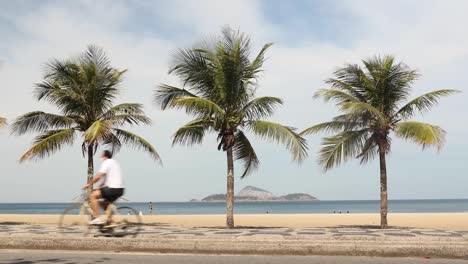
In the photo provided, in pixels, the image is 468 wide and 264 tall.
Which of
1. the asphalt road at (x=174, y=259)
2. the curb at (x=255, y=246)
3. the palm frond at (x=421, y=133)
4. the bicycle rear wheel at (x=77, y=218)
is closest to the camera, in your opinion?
the asphalt road at (x=174, y=259)

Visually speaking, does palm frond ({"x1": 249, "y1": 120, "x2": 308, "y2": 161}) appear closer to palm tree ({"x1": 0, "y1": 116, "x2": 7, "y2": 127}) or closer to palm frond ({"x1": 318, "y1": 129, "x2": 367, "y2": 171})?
palm frond ({"x1": 318, "y1": 129, "x2": 367, "y2": 171})

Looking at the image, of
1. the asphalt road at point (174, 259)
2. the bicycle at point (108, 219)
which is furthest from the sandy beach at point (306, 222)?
the asphalt road at point (174, 259)

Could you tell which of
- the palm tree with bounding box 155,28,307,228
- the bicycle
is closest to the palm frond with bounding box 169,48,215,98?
the palm tree with bounding box 155,28,307,228

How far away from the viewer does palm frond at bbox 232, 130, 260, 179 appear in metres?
20.7

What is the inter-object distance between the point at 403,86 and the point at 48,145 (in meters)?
15.1

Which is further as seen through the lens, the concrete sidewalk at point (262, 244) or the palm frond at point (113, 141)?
the palm frond at point (113, 141)

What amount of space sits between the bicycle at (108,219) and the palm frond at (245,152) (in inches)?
362

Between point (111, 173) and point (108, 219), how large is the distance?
128 centimetres

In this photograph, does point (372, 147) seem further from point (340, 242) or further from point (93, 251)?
point (93, 251)

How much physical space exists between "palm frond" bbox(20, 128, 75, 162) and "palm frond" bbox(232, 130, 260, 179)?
7.31 meters

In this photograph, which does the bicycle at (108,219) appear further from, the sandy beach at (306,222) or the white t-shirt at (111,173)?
the sandy beach at (306,222)

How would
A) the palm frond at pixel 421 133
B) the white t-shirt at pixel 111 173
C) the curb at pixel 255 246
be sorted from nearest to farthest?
the curb at pixel 255 246 → the white t-shirt at pixel 111 173 → the palm frond at pixel 421 133

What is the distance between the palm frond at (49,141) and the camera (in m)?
20.3

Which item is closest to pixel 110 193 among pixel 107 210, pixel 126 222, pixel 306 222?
pixel 107 210
